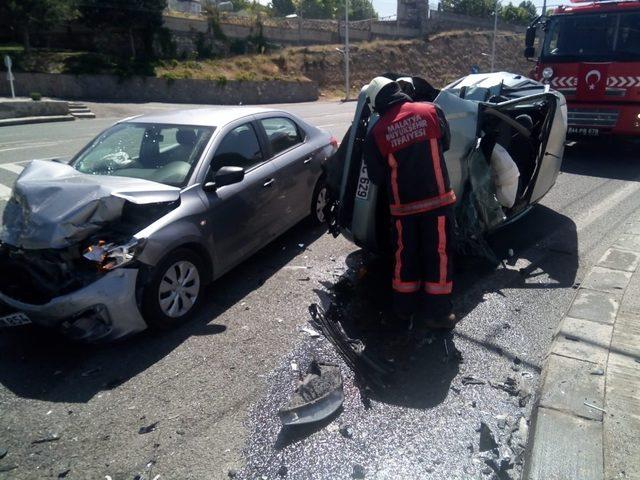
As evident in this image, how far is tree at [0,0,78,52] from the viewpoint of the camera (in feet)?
87.2

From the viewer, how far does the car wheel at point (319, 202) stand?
5.99 meters

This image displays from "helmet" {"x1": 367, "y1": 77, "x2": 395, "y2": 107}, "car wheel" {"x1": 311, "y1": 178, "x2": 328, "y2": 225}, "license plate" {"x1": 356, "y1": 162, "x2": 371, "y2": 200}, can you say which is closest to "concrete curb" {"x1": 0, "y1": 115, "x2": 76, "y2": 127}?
"car wheel" {"x1": 311, "y1": 178, "x2": 328, "y2": 225}

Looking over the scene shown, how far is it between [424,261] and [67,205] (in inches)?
105

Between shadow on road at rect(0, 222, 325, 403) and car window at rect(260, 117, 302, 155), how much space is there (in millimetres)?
1792

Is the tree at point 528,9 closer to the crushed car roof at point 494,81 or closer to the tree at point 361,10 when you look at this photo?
the tree at point 361,10

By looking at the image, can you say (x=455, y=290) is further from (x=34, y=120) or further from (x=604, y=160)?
(x=34, y=120)

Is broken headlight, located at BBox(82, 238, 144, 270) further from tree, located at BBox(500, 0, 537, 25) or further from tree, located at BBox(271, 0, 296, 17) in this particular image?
tree, located at BBox(271, 0, 296, 17)

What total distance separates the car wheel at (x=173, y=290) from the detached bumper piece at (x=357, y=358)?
102 centimetres

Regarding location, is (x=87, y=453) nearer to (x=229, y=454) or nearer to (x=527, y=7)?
(x=229, y=454)

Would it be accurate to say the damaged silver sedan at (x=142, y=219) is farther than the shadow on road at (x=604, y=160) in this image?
No

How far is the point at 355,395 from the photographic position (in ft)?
10.6

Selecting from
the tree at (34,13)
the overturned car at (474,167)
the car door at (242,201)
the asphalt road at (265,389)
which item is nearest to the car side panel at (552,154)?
the overturned car at (474,167)

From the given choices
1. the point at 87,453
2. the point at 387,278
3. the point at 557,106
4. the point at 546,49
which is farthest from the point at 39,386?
the point at 546,49

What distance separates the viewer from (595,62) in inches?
371
